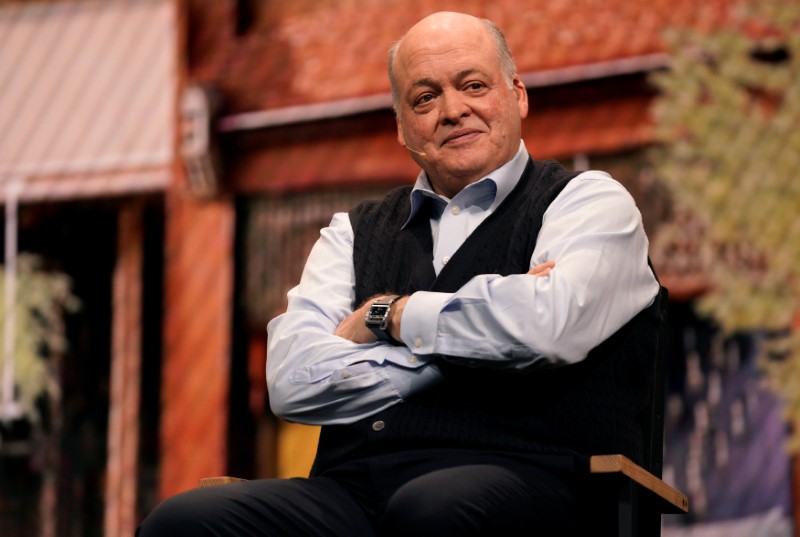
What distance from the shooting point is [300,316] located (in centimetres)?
187

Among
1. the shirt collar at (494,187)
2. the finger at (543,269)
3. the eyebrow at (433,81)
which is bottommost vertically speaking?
the finger at (543,269)

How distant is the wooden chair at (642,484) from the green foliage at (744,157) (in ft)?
5.81

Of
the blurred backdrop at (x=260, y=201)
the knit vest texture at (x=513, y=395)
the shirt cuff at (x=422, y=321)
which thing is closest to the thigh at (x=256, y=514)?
the knit vest texture at (x=513, y=395)

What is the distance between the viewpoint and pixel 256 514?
1.60m

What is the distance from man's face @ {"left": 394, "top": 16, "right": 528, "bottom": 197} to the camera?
6.23 ft

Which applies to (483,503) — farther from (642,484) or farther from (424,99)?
(424,99)

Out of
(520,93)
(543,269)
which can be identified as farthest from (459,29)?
(543,269)

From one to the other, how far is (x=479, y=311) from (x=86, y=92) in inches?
141

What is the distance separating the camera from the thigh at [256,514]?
158 centimetres

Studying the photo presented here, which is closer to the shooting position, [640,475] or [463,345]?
[640,475]

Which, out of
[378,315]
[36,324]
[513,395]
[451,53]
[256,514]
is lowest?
[36,324]

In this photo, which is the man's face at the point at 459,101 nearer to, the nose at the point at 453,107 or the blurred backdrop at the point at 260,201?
the nose at the point at 453,107

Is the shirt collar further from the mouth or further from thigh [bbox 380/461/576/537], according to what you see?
thigh [bbox 380/461/576/537]

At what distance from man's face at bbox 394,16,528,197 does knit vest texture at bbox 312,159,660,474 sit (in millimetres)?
100
